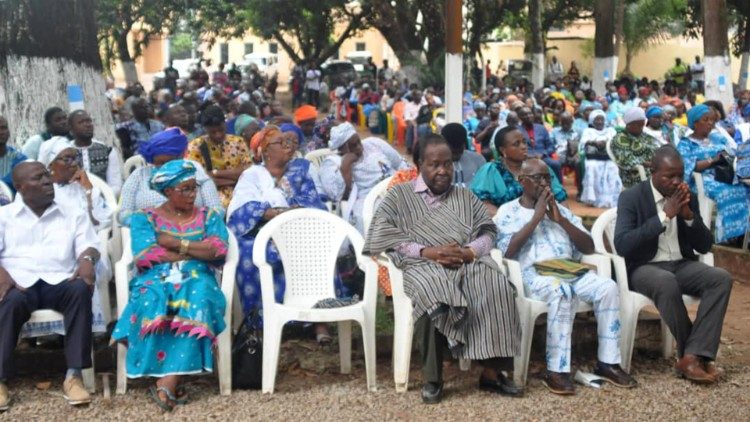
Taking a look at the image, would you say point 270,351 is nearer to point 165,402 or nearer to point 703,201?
point 165,402

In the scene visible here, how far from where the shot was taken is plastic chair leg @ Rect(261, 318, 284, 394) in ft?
17.9

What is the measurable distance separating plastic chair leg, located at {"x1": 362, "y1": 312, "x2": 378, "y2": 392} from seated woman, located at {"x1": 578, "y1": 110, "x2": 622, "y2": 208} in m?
8.07

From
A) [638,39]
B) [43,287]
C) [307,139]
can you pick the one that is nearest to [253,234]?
[43,287]

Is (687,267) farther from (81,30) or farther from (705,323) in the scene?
(81,30)

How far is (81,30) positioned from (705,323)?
5554 mm

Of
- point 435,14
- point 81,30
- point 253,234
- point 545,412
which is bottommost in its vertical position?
point 545,412

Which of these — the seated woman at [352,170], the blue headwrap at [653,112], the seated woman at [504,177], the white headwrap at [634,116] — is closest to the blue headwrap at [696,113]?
the white headwrap at [634,116]

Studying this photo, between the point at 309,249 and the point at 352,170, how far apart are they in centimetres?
192

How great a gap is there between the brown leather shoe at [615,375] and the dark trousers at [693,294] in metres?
0.36

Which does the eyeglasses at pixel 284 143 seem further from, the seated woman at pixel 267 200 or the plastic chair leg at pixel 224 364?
the plastic chair leg at pixel 224 364

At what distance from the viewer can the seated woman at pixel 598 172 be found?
1313cm

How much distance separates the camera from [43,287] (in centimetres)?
536

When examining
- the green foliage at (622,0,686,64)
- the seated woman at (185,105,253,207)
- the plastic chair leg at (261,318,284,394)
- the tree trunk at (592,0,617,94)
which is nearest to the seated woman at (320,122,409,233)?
the seated woman at (185,105,253,207)

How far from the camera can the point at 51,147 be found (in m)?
7.32
